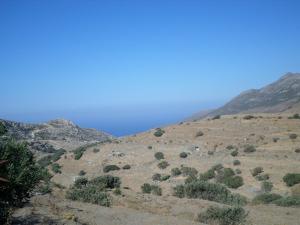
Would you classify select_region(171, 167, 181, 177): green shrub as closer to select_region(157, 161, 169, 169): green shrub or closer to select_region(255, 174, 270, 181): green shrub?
select_region(157, 161, 169, 169): green shrub

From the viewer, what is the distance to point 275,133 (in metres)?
43.2

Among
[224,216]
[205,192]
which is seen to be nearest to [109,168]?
[205,192]

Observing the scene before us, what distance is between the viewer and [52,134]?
261 feet

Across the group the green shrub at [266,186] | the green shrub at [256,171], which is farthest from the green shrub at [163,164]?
the green shrub at [266,186]

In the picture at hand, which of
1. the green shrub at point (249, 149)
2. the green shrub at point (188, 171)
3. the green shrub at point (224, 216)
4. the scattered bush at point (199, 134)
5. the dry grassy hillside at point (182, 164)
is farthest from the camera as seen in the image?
the scattered bush at point (199, 134)

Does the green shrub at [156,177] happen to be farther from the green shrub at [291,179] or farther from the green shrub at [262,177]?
the green shrub at [291,179]

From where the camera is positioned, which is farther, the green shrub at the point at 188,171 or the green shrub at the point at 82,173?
the green shrub at the point at 82,173

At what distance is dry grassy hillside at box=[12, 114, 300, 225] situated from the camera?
15.5 meters

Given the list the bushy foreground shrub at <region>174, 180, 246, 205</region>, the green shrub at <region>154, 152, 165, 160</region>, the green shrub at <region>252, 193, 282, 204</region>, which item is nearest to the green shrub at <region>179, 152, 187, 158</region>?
the green shrub at <region>154, 152, 165, 160</region>

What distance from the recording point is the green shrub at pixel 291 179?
84.1ft

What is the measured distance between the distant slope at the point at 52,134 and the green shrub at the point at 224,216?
48.9 metres

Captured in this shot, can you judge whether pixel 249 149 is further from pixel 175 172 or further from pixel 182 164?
pixel 175 172

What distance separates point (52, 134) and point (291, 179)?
6082 centimetres

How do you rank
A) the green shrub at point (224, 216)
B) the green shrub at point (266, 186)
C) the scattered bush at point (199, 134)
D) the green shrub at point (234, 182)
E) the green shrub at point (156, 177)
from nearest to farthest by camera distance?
the green shrub at point (224, 216), the green shrub at point (266, 186), the green shrub at point (234, 182), the green shrub at point (156, 177), the scattered bush at point (199, 134)
